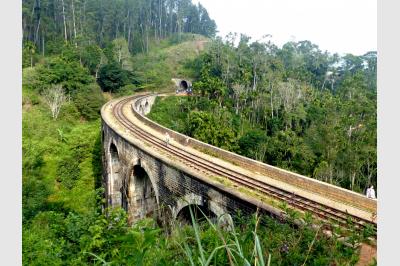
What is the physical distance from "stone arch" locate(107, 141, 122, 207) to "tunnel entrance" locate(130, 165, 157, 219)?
329 cm

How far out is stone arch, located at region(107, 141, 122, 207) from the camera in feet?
69.3

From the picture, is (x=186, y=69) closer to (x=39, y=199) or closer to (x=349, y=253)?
(x=39, y=199)

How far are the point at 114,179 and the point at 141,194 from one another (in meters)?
4.00

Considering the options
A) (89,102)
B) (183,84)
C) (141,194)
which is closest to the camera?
(141,194)

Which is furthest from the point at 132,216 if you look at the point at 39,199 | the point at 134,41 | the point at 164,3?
the point at 164,3

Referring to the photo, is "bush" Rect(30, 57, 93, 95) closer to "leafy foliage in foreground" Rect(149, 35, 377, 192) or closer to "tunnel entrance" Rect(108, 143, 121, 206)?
"leafy foliage in foreground" Rect(149, 35, 377, 192)

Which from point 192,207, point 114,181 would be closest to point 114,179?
point 114,181

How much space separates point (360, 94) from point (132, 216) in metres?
35.1

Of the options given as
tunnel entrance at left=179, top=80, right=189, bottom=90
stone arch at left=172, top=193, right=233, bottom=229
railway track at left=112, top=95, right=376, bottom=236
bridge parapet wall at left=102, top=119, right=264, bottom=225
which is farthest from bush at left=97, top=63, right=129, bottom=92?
stone arch at left=172, top=193, right=233, bottom=229

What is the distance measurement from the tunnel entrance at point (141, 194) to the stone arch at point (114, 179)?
3286 millimetres

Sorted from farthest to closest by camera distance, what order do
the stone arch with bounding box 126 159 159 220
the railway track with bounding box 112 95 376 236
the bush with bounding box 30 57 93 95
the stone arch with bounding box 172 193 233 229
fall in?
the bush with bounding box 30 57 93 95
the stone arch with bounding box 126 159 159 220
the stone arch with bounding box 172 193 233 229
the railway track with bounding box 112 95 376 236

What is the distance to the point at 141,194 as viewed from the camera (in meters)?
17.9

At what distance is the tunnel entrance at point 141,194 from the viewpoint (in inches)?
689

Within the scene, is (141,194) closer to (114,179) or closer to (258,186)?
(114,179)
